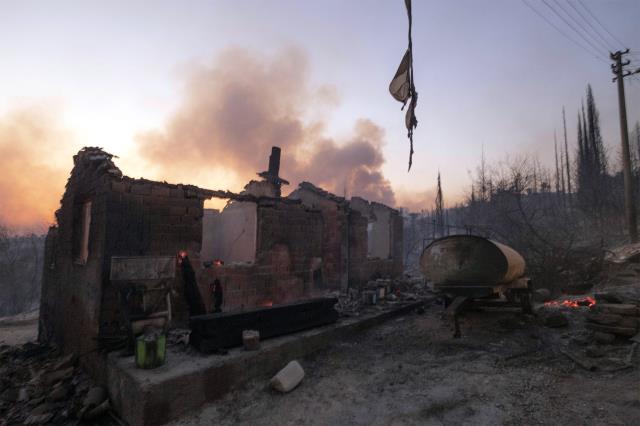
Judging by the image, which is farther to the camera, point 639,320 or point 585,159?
point 585,159

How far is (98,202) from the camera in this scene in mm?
6879

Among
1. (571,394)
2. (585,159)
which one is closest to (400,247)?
(571,394)

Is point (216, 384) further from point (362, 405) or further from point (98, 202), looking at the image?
point (98, 202)

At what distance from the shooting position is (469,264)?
301 inches

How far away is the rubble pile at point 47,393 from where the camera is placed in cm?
542

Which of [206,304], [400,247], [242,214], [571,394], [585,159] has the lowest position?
[571,394]

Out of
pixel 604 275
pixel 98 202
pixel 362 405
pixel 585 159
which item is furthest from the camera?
pixel 585 159

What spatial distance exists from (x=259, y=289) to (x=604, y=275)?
11309 millimetres

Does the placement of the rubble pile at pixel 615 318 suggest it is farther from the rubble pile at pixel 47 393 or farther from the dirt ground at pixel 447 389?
the rubble pile at pixel 47 393

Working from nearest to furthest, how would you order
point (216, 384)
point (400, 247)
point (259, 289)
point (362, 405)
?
point (362, 405) → point (216, 384) → point (259, 289) → point (400, 247)

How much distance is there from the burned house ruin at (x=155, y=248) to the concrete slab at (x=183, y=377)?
140 cm

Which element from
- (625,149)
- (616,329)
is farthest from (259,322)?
(625,149)

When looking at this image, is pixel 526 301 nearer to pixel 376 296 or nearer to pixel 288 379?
pixel 376 296

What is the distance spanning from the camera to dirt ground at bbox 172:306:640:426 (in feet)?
13.7
